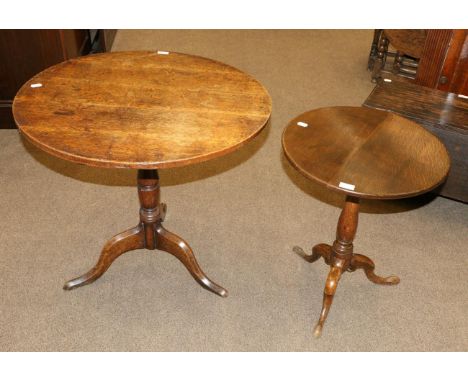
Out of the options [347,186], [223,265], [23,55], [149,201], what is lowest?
[223,265]

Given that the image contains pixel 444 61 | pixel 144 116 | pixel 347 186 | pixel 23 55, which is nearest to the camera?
pixel 347 186

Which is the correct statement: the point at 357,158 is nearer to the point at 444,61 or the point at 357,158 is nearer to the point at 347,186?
the point at 347,186

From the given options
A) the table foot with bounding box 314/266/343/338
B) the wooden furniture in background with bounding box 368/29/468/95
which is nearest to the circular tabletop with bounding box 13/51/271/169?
the table foot with bounding box 314/266/343/338

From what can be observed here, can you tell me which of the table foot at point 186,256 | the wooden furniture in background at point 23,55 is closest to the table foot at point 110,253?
the table foot at point 186,256

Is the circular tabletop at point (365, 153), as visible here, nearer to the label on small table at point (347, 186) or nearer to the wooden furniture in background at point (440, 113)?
the label on small table at point (347, 186)

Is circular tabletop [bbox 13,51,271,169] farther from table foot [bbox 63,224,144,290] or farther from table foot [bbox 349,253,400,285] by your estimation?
table foot [bbox 349,253,400,285]

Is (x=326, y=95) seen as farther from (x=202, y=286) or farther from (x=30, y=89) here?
(x=30, y=89)

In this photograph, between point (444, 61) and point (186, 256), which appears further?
point (444, 61)

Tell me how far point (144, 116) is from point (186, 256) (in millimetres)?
750

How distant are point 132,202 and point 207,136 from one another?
4.18 ft

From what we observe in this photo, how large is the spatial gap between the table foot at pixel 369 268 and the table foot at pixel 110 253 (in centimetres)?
100

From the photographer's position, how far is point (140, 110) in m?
1.84

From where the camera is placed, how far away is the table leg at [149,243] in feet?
7.30

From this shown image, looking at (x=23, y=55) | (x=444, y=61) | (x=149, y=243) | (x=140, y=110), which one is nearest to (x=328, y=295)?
(x=149, y=243)
